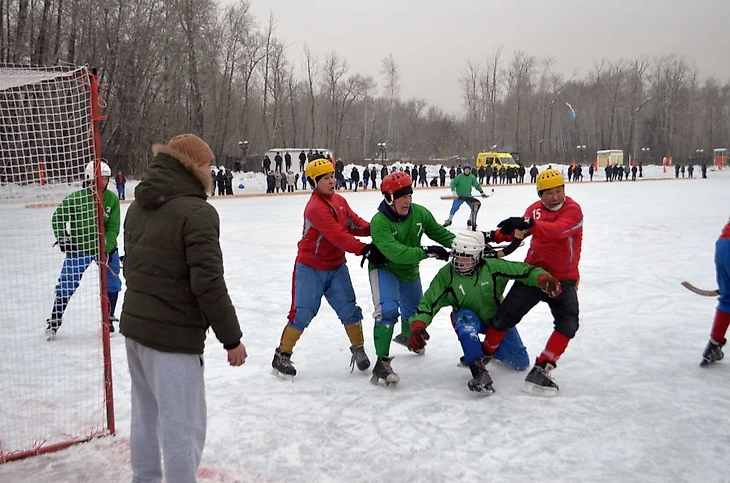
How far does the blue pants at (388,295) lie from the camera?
468 cm

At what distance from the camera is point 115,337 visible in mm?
6004

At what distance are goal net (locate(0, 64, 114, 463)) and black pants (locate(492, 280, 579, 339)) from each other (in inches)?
112

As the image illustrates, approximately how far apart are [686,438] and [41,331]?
5911 mm

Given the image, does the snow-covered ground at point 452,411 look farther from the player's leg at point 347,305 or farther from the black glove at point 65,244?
the black glove at point 65,244

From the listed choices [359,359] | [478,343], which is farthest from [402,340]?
[478,343]

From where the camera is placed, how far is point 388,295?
15.5 ft

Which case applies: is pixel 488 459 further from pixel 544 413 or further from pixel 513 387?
pixel 513 387

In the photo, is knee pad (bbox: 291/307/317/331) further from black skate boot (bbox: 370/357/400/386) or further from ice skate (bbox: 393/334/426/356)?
ice skate (bbox: 393/334/426/356)

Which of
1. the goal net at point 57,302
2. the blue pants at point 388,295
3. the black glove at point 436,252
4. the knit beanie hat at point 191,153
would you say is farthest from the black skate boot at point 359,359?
the knit beanie hat at point 191,153

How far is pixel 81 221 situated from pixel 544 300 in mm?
4402

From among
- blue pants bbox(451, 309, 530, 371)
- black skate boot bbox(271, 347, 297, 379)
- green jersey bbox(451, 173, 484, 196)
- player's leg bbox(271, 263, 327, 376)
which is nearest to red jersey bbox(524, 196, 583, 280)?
blue pants bbox(451, 309, 530, 371)

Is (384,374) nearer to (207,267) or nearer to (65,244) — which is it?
(207,267)

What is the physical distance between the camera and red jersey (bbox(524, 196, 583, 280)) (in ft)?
14.1

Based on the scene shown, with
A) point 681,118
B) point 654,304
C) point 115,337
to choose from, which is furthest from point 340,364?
point 681,118
